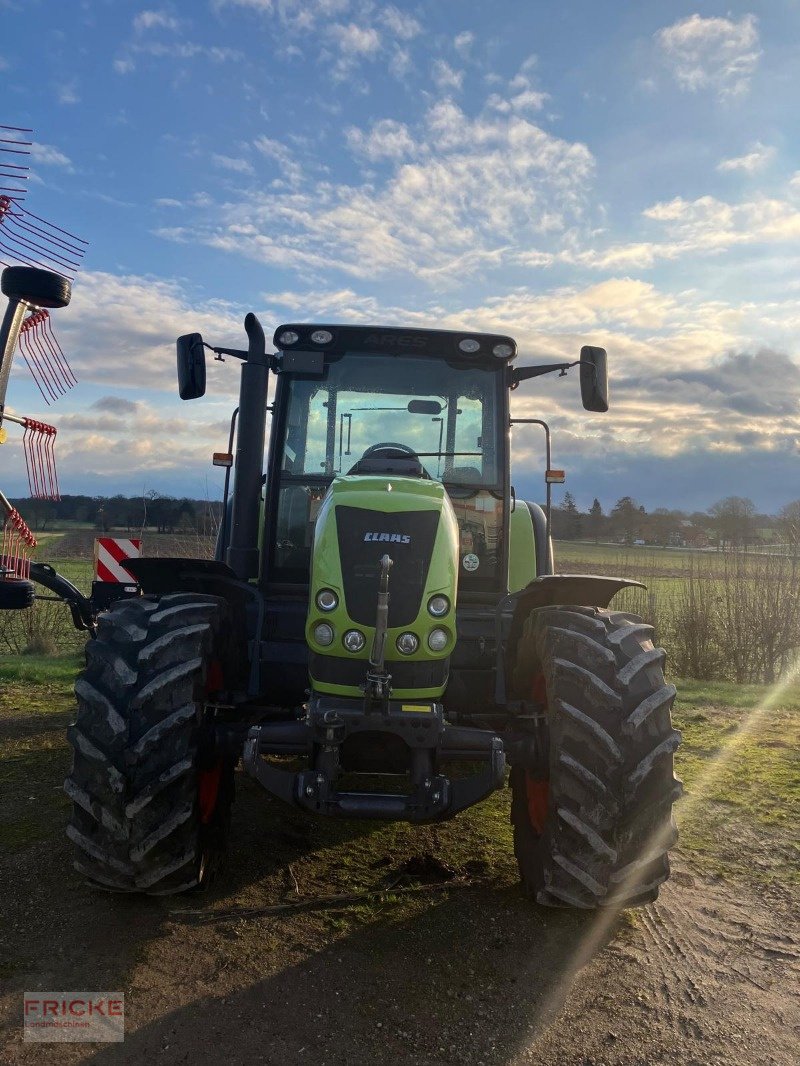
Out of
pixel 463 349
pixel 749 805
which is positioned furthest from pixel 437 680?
pixel 749 805

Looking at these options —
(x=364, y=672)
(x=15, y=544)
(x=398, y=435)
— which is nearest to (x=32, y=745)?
(x=15, y=544)

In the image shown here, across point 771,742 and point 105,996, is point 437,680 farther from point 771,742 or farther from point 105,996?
point 771,742

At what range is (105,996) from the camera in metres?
3.19

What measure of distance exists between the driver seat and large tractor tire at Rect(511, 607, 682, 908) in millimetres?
1500

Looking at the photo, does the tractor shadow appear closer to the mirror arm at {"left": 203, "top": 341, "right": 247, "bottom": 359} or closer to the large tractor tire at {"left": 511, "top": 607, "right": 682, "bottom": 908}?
the large tractor tire at {"left": 511, "top": 607, "right": 682, "bottom": 908}

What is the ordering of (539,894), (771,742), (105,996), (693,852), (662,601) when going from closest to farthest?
1. (105,996)
2. (539,894)
3. (693,852)
4. (771,742)
5. (662,601)

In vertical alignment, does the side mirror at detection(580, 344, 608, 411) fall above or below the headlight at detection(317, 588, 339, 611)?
above

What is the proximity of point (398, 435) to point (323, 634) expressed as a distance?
75.1 inches

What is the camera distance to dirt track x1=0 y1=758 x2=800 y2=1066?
2949 mm

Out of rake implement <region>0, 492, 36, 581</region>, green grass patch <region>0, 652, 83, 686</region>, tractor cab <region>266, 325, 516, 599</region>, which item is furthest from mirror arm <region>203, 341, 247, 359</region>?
green grass patch <region>0, 652, 83, 686</region>

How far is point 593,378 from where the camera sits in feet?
16.7

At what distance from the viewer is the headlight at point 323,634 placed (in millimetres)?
3814

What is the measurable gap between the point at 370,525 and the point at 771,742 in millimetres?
6117

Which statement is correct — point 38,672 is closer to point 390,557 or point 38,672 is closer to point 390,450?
point 390,450
